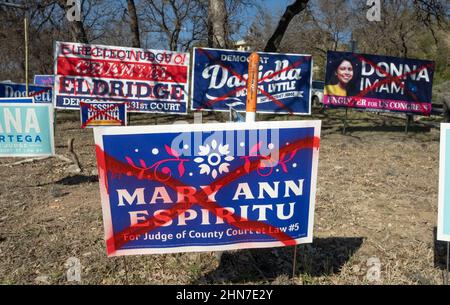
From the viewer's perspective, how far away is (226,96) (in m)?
9.73

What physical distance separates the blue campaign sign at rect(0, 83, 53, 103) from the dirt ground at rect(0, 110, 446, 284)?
5339 millimetres

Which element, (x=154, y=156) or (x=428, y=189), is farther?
(x=428, y=189)

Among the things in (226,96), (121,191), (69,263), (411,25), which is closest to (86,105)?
(226,96)

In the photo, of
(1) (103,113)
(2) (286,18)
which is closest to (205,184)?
(1) (103,113)

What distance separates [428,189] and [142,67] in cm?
676

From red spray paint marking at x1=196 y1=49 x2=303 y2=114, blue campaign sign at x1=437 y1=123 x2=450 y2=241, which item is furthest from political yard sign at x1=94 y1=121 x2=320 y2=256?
red spray paint marking at x1=196 y1=49 x2=303 y2=114

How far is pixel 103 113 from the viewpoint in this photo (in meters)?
8.55

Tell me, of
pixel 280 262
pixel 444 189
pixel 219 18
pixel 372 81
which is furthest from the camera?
pixel 372 81

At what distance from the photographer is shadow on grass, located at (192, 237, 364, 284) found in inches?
129

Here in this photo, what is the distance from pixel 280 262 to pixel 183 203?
1224 mm

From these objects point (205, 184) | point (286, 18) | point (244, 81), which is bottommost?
point (205, 184)

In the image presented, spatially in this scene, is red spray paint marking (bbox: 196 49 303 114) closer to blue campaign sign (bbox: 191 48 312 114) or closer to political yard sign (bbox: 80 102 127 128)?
blue campaign sign (bbox: 191 48 312 114)

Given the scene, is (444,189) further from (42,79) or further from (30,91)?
(42,79)

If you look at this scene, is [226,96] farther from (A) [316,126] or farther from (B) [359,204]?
(A) [316,126]
